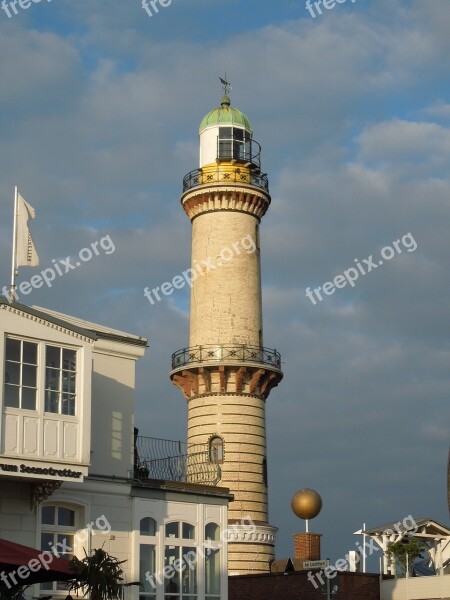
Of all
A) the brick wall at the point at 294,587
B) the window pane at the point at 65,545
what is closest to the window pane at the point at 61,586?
the window pane at the point at 65,545

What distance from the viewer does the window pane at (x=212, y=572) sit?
99.3 feet

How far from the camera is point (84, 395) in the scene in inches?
1038

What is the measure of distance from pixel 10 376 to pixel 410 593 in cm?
2149

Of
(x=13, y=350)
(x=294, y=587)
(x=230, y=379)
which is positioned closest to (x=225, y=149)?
(x=230, y=379)

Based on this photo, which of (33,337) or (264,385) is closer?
(33,337)

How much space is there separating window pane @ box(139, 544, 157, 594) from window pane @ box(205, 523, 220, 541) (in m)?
2.13

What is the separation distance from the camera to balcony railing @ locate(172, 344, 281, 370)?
47.4m

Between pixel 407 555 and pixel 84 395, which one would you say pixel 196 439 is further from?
pixel 84 395

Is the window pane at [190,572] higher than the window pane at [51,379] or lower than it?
Answer: lower

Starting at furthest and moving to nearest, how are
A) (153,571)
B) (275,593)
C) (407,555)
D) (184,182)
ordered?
(184,182), (407,555), (275,593), (153,571)

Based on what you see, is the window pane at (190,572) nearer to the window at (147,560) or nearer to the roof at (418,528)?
the window at (147,560)

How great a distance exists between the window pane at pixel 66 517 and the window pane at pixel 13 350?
446 centimetres

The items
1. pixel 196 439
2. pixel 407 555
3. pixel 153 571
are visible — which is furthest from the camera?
pixel 196 439

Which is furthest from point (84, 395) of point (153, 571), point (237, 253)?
point (237, 253)
